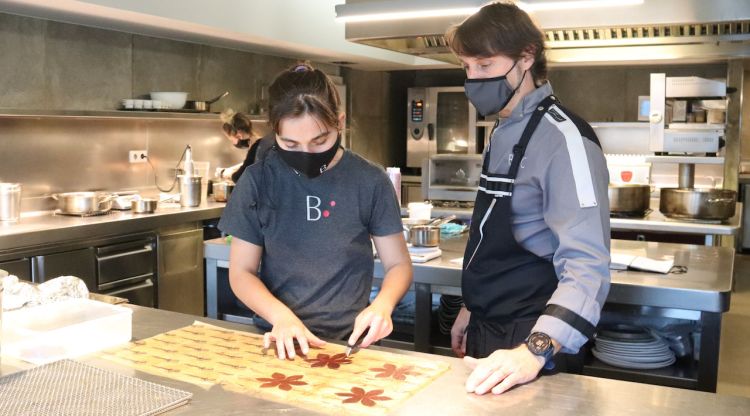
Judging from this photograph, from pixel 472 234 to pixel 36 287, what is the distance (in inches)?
46.8

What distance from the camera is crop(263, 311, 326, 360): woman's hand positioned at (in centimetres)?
164

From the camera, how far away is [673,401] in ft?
4.58

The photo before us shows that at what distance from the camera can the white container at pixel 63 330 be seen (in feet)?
5.39

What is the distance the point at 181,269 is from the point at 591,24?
3.24 metres

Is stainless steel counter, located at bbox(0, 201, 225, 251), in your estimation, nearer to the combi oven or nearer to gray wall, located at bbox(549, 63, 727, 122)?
the combi oven

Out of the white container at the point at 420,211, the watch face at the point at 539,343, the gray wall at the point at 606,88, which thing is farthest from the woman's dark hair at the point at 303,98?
the gray wall at the point at 606,88

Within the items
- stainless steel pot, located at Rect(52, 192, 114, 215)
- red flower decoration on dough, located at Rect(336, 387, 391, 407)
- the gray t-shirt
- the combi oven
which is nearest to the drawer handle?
stainless steel pot, located at Rect(52, 192, 114, 215)

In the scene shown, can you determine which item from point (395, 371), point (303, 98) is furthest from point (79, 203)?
point (395, 371)

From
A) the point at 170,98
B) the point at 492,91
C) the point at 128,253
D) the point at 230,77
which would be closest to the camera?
the point at 492,91

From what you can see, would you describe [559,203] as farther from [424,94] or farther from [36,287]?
[424,94]

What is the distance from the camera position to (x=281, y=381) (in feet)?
4.88

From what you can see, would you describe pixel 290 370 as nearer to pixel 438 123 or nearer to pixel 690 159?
pixel 690 159

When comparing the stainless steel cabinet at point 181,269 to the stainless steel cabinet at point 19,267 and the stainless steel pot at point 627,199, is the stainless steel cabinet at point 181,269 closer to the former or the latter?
the stainless steel cabinet at point 19,267

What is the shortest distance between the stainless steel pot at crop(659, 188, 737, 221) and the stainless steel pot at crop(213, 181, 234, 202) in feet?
10.3
